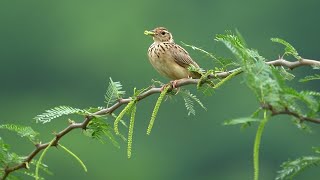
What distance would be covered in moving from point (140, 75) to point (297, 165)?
147 feet

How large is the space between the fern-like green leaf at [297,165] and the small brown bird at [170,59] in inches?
152

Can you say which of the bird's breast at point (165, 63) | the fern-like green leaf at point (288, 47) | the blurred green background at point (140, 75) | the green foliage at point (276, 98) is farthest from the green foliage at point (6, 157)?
the blurred green background at point (140, 75)

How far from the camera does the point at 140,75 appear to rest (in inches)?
1905

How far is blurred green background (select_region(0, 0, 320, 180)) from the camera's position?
144 ft

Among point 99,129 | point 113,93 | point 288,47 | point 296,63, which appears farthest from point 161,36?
point 296,63

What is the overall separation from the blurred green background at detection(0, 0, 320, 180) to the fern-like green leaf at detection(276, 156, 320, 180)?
116 feet

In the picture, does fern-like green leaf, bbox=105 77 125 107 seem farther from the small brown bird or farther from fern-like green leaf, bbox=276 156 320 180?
the small brown bird

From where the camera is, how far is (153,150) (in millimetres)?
47281

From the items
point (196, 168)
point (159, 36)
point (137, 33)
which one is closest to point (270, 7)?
point (137, 33)

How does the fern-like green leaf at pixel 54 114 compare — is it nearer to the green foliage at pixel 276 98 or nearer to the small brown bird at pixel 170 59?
the green foliage at pixel 276 98

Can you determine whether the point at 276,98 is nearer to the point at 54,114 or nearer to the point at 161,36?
the point at 54,114

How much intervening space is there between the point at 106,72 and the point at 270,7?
1288 centimetres

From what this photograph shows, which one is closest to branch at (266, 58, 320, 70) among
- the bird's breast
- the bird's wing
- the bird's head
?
the bird's breast

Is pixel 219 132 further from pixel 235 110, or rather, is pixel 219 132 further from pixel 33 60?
pixel 33 60
